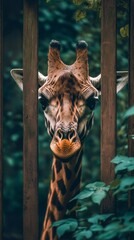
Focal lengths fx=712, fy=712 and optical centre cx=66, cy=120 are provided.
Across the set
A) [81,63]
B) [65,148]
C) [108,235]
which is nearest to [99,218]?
[108,235]

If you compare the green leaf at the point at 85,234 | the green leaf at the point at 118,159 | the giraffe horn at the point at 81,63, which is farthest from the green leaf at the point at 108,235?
the giraffe horn at the point at 81,63

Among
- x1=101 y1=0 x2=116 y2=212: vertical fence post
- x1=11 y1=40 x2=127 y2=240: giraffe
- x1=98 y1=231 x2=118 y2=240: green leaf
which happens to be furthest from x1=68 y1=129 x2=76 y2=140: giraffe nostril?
x1=98 y1=231 x2=118 y2=240: green leaf

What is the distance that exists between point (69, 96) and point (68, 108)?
0.08 m

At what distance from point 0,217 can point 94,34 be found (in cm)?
491

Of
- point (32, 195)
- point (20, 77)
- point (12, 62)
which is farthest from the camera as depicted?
point (12, 62)

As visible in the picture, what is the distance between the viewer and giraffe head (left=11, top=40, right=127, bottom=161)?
395 centimetres

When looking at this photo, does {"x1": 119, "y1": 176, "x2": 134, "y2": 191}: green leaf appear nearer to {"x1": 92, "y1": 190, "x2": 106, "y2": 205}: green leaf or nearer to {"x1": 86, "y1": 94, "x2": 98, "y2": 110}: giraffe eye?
{"x1": 92, "y1": 190, "x2": 106, "y2": 205}: green leaf

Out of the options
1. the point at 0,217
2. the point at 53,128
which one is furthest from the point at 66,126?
the point at 0,217

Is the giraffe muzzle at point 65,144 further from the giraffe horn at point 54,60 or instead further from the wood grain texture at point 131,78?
the giraffe horn at point 54,60

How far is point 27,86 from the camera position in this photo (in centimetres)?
403

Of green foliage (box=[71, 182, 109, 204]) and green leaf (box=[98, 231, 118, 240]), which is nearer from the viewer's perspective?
green leaf (box=[98, 231, 118, 240])

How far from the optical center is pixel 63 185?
4219mm

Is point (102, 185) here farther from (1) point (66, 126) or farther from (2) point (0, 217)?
(2) point (0, 217)

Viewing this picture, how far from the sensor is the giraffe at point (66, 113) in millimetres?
3865
